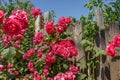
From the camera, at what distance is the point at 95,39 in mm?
4523

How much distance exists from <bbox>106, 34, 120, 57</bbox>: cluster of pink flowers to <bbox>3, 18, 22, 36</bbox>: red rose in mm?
1380

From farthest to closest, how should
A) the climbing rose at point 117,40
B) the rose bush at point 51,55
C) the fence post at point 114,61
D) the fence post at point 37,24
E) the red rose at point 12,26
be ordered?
the fence post at point 37,24
the rose bush at point 51,55
the fence post at point 114,61
the climbing rose at point 117,40
the red rose at point 12,26

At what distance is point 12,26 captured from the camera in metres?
3.03

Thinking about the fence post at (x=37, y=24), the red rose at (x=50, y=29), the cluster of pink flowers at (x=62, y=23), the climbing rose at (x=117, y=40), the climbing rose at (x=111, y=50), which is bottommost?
the climbing rose at (x=111, y=50)

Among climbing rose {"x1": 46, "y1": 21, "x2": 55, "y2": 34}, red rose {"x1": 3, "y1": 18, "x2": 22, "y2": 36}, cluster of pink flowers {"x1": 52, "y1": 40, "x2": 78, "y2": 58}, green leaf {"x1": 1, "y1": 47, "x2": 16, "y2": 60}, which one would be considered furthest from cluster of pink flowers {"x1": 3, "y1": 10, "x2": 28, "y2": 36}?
climbing rose {"x1": 46, "y1": 21, "x2": 55, "y2": 34}

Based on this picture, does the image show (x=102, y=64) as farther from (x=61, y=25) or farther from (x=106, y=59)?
(x=61, y=25)

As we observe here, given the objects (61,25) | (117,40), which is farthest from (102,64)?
(61,25)

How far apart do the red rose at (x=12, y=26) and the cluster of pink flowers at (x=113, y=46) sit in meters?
1.38

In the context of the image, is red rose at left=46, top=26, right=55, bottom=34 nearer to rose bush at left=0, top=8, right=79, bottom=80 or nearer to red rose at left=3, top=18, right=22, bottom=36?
rose bush at left=0, top=8, right=79, bottom=80

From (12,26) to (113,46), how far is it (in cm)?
149

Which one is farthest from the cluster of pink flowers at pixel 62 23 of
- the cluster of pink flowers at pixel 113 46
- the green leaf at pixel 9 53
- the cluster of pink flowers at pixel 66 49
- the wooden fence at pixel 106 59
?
the green leaf at pixel 9 53

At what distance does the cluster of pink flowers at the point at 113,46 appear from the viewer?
3985mm

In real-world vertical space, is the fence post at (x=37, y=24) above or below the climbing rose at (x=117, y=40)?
above

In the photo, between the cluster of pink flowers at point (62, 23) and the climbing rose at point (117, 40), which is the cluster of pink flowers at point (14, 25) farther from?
the cluster of pink flowers at point (62, 23)
